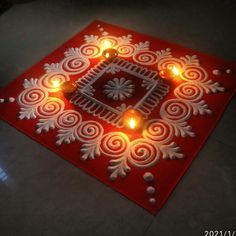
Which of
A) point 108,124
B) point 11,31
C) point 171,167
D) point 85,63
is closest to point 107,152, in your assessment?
point 108,124

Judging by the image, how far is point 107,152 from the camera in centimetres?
138

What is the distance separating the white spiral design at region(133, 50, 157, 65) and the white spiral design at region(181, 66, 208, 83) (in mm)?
214

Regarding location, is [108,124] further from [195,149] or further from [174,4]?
[174,4]

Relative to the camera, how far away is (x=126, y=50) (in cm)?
191

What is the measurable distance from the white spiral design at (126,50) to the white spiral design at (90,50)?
0.14 meters

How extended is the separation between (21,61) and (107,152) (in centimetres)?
98

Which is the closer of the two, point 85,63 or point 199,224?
point 199,224

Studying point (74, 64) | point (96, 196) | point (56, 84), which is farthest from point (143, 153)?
point (74, 64)

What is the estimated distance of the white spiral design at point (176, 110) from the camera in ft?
4.87

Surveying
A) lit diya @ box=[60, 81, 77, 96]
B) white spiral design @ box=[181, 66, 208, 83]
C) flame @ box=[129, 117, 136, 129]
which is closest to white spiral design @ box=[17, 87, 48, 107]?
lit diya @ box=[60, 81, 77, 96]

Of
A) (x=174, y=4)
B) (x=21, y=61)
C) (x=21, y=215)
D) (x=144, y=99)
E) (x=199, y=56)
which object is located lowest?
(x=21, y=215)

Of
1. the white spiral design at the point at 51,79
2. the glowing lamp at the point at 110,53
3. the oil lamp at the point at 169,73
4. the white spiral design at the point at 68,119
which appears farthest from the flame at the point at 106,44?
the white spiral design at the point at 68,119

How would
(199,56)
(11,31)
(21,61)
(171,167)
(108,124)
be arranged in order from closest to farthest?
(171,167), (108,124), (199,56), (21,61), (11,31)

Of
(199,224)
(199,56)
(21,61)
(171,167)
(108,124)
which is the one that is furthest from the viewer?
(21,61)
